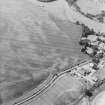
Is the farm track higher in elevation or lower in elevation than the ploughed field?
lower

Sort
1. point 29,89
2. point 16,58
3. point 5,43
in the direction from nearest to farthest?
point 29,89 < point 16,58 < point 5,43

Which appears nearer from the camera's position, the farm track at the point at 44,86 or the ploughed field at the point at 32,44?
the farm track at the point at 44,86

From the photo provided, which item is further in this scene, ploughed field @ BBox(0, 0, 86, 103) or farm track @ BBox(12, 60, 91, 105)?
ploughed field @ BBox(0, 0, 86, 103)

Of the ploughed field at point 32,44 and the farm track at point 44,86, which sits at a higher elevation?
the ploughed field at point 32,44

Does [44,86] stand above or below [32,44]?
below

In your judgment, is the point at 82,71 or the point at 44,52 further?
the point at 44,52

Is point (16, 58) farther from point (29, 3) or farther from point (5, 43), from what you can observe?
point (29, 3)

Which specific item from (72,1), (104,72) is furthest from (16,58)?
(72,1)

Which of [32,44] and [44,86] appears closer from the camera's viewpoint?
[44,86]
